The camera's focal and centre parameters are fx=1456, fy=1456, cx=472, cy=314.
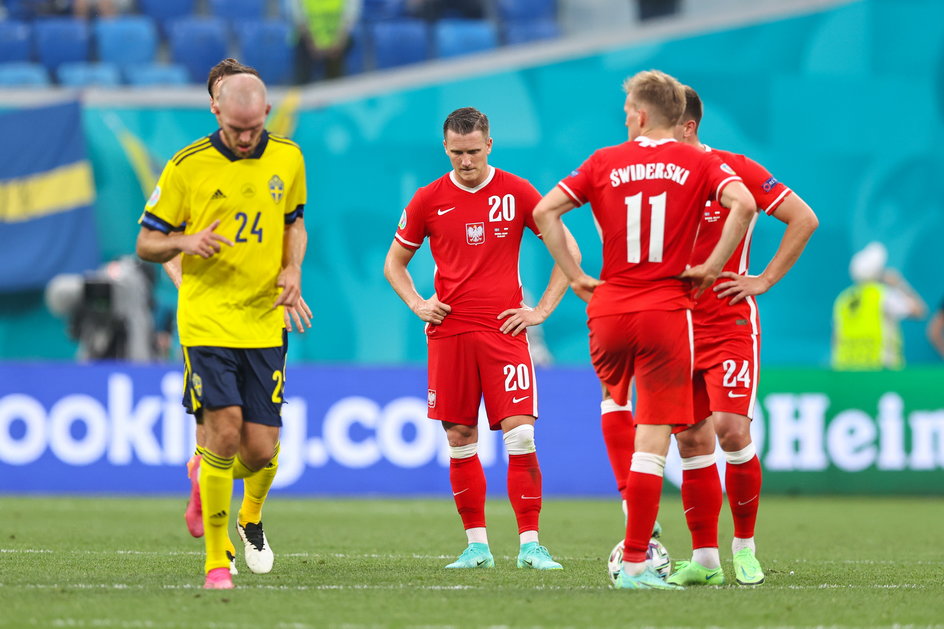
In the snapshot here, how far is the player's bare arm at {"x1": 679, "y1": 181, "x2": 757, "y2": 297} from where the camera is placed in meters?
6.13

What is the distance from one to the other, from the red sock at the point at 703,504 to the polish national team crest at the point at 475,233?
5.76 ft

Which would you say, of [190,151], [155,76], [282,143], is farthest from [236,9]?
[190,151]

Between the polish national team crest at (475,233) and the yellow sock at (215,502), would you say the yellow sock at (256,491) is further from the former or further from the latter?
the polish national team crest at (475,233)

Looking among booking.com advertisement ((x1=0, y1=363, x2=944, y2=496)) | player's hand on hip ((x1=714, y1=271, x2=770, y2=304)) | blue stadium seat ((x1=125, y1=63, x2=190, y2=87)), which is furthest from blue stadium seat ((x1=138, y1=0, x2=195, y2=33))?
player's hand on hip ((x1=714, y1=271, x2=770, y2=304))

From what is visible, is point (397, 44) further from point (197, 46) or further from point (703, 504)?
point (703, 504)

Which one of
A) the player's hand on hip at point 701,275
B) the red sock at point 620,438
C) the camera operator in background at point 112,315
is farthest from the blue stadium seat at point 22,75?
the player's hand on hip at point 701,275

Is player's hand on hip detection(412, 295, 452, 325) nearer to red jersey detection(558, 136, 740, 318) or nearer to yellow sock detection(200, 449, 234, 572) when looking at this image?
red jersey detection(558, 136, 740, 318)

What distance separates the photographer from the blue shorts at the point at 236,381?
20.4 feet

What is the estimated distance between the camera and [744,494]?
684 cm

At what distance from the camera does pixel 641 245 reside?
618 centimetres

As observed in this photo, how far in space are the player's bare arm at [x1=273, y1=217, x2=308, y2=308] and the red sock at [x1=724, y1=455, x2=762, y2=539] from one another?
2.21m

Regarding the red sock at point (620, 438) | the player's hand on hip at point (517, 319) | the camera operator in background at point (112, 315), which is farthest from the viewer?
the camera operator in background at point (112, 315)

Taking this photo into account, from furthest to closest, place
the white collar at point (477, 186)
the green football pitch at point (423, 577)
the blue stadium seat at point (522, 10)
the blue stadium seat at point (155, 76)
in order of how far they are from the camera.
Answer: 1. the blue stadium seat at point (522, 10)
2. the blue stadium seat at point (155, 76)
3. the white collar at point (477, 186)
4. the green football pitch at point (423, 577)

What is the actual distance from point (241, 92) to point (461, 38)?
13.2 m
